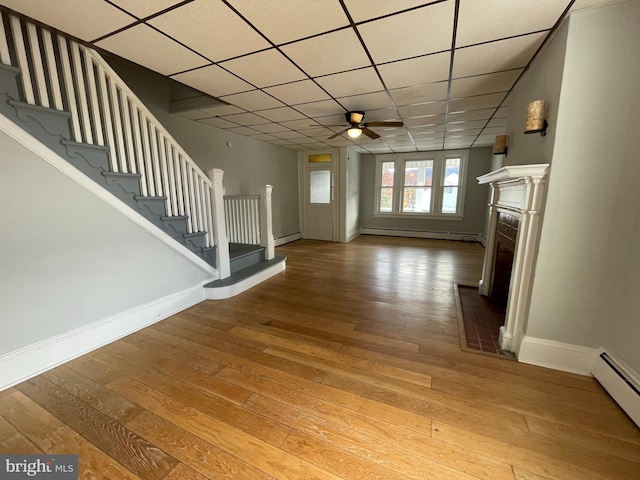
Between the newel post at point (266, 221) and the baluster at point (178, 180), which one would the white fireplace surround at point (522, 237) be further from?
the baluster at point (178, 180)

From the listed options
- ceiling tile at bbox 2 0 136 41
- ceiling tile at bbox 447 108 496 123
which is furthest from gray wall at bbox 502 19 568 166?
ceiling tile at bbox 2 0 136 41

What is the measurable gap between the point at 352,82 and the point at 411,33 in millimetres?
879

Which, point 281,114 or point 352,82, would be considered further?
point 281,114

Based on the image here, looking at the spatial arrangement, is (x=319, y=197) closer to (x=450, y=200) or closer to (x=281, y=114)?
(x=281, y=114)

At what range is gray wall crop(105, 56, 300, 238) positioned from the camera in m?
3.62

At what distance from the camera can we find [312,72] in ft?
8.04

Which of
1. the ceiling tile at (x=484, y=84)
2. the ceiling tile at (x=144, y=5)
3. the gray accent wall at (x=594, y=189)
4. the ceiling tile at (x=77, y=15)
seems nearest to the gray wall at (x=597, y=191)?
the gray accent wall at (x=594, y=189)

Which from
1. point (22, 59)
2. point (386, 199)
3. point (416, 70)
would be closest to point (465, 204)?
point (386, 199)

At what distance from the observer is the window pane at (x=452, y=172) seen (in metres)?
6.79

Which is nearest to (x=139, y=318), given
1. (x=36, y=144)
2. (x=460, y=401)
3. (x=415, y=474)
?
(x=36, y=144)

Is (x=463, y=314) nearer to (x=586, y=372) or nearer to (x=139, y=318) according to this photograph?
(x=586, y=372)

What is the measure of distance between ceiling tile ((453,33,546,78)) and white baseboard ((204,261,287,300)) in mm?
→ 3323

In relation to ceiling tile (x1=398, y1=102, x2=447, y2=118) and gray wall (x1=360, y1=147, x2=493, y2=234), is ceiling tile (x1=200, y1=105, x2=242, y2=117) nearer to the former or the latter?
ceiling tile (x1=398, y1=102, x2=447, y2=118)

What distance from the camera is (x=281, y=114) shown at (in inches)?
147
